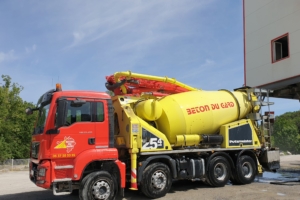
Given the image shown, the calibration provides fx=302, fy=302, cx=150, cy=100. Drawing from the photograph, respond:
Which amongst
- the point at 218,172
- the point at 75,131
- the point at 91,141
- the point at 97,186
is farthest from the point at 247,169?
the point at 75,131

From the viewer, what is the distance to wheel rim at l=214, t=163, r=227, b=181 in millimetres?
10391

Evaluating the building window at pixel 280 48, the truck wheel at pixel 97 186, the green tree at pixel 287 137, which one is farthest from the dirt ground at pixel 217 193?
the green tree at pixel 287 137

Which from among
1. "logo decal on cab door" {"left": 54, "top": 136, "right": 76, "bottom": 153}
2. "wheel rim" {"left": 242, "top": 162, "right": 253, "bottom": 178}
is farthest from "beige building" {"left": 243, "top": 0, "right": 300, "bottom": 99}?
"logo decal on cab door" {"left": 54, "top": 136, "right": 76, "bottom": 153}

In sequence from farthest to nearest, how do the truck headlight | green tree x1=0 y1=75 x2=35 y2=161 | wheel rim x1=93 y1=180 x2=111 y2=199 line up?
green tree x1=0 y1=75 x2=35 y2=161 < wheel rim x1=93 y1=180 x2=111 y2=199 < the truck headlight

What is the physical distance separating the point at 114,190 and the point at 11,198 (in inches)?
139

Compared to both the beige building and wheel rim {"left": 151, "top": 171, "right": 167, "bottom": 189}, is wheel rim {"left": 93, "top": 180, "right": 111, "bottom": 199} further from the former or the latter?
the beige building

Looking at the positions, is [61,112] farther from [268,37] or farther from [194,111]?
[268,37]

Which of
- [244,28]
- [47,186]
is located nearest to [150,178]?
[47,186]

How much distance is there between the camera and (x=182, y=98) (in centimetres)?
1034

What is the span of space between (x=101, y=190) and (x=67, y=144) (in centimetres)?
147

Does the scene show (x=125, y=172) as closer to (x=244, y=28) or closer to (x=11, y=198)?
(x=11, y=198)

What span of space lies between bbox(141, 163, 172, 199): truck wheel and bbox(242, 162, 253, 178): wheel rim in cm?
347

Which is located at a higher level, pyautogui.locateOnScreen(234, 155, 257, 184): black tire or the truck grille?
the truck grille

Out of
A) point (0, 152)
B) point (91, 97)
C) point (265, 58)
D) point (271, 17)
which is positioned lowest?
point (0, 152)
